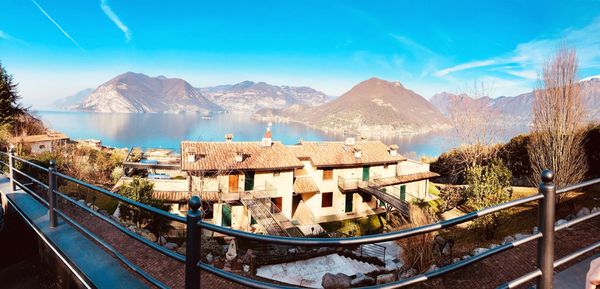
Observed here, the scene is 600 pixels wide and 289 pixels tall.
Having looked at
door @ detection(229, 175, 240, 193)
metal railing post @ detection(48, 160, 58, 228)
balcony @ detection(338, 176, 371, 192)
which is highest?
metal railing post @ detection(48, 160, 58, 228)

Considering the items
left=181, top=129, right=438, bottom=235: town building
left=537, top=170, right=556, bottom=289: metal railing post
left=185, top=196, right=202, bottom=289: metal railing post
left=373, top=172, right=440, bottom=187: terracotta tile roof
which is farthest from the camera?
left=373, top=172, right=440, bottom=187: terracotta tile roof

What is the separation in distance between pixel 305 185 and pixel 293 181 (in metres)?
1.16

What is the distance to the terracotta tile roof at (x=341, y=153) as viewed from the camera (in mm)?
25656

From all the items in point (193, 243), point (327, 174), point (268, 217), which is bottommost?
point (268, 217)

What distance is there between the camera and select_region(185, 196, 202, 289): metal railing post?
151 cm

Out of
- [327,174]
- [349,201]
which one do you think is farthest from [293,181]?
[349,201]

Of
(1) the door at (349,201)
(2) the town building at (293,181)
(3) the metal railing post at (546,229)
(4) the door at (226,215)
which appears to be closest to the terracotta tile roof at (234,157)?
(2) the town building at (293,181)

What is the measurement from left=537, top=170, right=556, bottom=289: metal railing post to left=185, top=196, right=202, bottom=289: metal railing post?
1.72 m

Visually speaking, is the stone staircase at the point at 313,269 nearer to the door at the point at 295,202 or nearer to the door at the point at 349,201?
the door at the point at 295,202

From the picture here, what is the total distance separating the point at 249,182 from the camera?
2169 cm

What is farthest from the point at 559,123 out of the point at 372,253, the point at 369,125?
the point at 369,125

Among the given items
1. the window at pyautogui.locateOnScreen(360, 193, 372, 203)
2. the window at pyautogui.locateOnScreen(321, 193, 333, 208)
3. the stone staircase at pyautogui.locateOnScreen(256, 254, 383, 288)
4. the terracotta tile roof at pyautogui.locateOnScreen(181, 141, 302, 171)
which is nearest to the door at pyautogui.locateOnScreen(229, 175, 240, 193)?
the terracotta tile roof at pyautogui.locateOnScreen(181, 141, 302, 171)

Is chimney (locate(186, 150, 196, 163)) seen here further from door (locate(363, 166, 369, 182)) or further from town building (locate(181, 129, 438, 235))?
door (locate(363, 166, 369, 182))

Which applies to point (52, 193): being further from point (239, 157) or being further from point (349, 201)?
point (349, 201)
